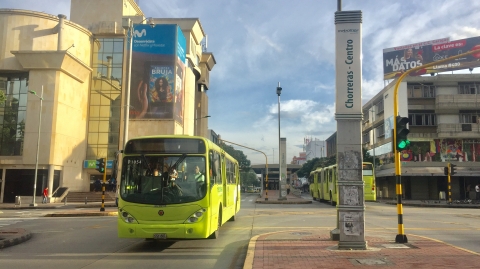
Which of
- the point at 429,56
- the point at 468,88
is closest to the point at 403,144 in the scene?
the point at 468,88

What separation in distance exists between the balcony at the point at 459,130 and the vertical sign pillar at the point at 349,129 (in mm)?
41762

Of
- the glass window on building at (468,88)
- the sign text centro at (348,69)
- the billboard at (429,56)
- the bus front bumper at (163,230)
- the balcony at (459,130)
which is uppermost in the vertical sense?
the billboard at (429,56)

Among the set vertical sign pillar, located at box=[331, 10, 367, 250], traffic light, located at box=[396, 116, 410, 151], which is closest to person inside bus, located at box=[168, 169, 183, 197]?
vertical sign pillar, located at box=[331, 10, 367, 250]

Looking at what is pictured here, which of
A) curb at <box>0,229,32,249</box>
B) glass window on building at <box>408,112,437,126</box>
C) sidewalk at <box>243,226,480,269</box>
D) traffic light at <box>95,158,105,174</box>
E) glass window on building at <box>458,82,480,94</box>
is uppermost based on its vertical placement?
glass window on building at <box>458,82,480,94</box>

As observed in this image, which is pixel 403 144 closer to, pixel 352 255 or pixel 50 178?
pixel 352 255

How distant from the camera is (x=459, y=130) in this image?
46.8 metres

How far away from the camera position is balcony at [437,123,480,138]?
153 feet

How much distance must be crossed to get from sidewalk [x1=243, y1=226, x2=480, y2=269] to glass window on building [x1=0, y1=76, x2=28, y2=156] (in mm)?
37833

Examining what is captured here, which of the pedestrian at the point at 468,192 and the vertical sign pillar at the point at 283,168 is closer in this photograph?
the vertical sign pillar at the point at 283,168

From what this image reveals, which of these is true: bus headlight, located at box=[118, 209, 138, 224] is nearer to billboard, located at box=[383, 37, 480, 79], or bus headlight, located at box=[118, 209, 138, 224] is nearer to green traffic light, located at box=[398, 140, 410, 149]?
green traffic light, located at box=[398, 140, 410, 149]

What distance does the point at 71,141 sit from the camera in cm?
4469

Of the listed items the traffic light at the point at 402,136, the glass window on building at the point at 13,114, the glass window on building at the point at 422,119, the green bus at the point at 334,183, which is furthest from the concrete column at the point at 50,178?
the glass window on building at the point at 422,119

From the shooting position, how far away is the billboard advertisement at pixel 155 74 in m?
50.0

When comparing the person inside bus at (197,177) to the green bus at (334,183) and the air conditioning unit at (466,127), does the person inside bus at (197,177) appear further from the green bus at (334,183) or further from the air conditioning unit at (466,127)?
the air conditioning unit at (466,127)
